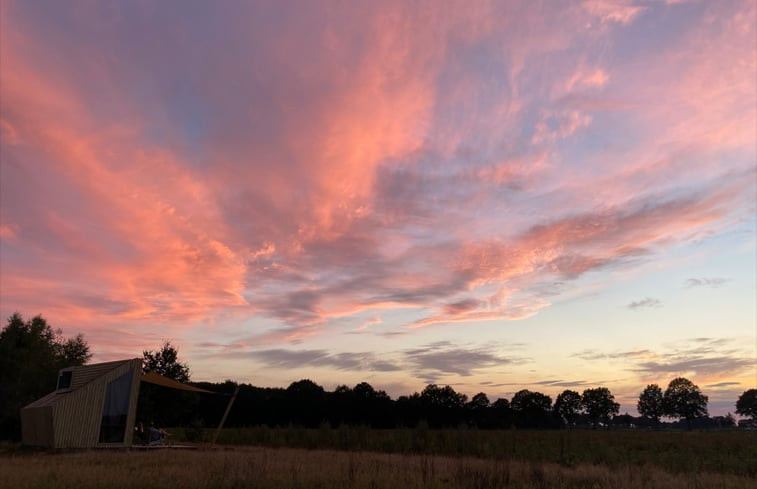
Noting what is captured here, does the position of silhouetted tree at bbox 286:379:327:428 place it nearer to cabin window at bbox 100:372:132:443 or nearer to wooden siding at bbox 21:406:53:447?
wooden siding at bbox 21:406:53:447

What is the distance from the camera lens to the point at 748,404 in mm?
156625

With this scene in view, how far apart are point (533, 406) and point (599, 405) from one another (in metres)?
23.8

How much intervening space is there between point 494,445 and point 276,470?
1477 centimetres

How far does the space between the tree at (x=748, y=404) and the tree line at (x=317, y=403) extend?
0.29m

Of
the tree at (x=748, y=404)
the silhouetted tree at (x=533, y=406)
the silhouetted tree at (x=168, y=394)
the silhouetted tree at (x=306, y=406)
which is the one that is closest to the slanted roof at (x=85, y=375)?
the silhouetted tree at (x=168, y=394)

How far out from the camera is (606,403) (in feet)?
511

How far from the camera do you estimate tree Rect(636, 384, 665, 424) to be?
159 meters

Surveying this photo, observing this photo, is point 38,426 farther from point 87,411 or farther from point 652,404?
point 652,404

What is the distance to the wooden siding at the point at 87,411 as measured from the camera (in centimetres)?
2445

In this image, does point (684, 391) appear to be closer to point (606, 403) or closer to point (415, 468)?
point (606, 403)

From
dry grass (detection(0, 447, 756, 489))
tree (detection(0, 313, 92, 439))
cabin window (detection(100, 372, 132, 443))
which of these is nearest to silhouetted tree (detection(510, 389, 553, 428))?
tree (detection(0, 313, 92, 439))

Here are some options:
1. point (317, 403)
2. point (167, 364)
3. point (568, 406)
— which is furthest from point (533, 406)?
point (167, 364)

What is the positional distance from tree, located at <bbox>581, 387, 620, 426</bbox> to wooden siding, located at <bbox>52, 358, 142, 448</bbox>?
506 ft

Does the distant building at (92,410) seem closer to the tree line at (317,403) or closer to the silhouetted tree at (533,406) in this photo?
the tree line at (317,403)
